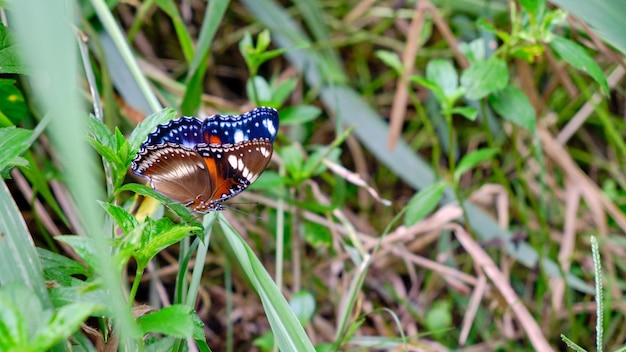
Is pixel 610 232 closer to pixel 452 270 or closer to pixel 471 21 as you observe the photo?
pixel 452 270

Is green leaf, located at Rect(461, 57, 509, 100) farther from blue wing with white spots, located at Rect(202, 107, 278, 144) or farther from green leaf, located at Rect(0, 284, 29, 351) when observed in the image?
green leaf, located at Rect(0, 284, 29, 351)

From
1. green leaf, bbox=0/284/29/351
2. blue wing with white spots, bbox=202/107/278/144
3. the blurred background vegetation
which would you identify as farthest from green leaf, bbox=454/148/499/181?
green leaf, bbox=0/284/29/351

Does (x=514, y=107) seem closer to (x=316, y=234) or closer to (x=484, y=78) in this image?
(x=484, y=78)

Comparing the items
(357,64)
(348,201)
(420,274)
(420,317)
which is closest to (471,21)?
(357,64)

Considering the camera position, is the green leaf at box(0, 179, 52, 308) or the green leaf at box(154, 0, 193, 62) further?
the green leaf at box(154, 0, 193, 62)

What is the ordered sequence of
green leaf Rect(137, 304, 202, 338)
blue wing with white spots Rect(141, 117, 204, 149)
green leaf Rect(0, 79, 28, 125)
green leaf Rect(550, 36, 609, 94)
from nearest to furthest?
green leaf Rect(137, 304, 202, 338) → blue wing with white spots Rect(141, 117, 204, 149) → green leaf Rect(0, 79, 28, 125) → green leaf Rect(550, 36, 609, 94)

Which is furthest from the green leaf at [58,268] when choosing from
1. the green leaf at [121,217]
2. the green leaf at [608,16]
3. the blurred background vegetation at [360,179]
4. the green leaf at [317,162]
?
the green leaf at [608,16]

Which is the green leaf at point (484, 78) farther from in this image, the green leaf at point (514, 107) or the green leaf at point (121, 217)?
the green leaf at point (121, 217)

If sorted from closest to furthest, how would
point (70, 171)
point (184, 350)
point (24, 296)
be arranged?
point (70, 171), point (24, 296), point (184, 350)
